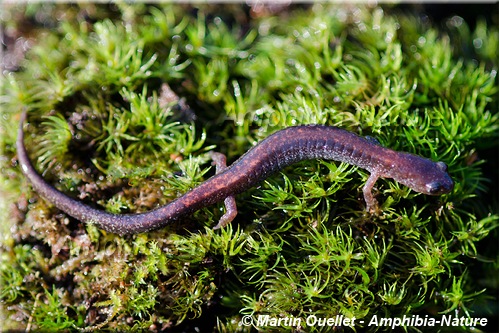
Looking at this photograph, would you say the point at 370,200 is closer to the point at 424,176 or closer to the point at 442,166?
the point at 424,176

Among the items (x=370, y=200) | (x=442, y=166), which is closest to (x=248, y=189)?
(x=370, y=200)

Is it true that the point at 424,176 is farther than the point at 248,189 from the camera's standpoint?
No

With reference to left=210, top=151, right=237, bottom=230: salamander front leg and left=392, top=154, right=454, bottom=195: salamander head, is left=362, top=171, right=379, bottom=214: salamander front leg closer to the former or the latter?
left=392, top=154, right=454, bottom=195: salamander head

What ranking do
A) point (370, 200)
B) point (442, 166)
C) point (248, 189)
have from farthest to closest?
point (248, 189)
point (442, 166)
point (370, 200)

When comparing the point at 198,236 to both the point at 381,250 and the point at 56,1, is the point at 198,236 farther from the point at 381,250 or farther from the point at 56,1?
the point at 56,1

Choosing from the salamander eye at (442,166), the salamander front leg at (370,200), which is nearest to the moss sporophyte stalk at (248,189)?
the salamander front leg at (370,200)

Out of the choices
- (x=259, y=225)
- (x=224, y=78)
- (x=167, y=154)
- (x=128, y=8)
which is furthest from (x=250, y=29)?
(x=259, y=225)

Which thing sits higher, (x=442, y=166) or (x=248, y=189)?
(x=442, y=166)
